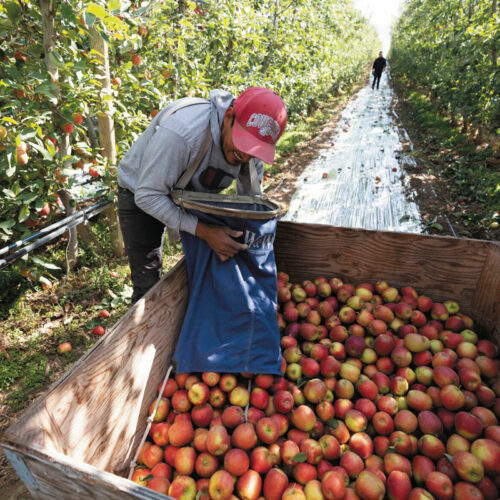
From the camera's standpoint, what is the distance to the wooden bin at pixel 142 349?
36.8 inches

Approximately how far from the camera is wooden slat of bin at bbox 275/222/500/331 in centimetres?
200

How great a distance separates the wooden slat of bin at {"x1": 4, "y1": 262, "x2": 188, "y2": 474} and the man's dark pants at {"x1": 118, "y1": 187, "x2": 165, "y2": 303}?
1.79 feet

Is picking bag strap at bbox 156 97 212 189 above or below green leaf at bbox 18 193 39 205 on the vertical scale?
above

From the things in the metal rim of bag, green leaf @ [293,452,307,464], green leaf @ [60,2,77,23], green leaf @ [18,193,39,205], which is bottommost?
green leaf @ [293,452,307,464]

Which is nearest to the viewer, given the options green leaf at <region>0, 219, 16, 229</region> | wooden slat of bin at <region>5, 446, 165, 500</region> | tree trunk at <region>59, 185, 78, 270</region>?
wooden slat of bin at <region>5, 446, 165, 500</region>

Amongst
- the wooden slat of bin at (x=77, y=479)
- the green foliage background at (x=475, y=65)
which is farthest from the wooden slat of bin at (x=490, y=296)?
the green foliage background at (x=475, y=65)

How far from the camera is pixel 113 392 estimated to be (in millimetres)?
1348

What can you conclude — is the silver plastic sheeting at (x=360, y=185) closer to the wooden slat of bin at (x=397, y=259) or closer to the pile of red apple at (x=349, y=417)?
the wooden slat of bin at (x=397, y=259)

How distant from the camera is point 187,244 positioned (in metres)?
1.81

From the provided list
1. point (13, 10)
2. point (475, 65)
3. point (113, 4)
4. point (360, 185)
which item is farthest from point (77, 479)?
point (475, 65)

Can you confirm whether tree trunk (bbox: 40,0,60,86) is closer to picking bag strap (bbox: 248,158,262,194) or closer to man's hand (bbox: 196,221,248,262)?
picking bag strap (bbox: 248,158,262,194)

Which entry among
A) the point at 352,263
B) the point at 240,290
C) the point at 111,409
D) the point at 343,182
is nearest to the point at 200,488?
the point at 111,409

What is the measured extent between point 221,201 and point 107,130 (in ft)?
7.14

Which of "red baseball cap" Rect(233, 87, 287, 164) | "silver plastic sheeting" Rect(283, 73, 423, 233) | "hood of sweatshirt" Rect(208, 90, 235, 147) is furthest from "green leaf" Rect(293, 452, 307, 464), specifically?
"silver plastic sheeting" Rect(283, 73, 423, 233)
